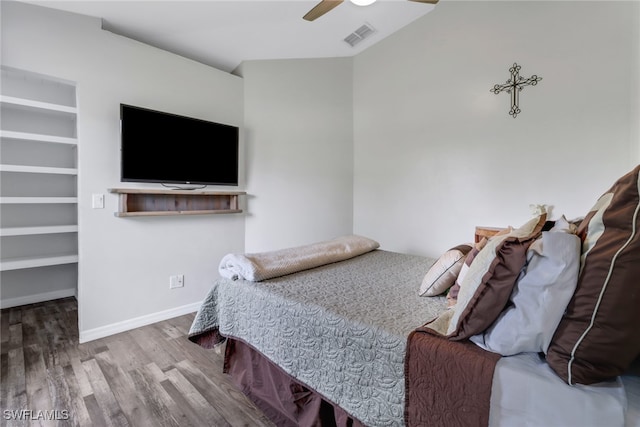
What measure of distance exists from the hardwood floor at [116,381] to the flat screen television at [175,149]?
54.4 inches

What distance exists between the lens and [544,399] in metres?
0.77

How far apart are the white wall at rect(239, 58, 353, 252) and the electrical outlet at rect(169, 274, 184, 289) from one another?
0.78 m

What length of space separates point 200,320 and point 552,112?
3.05m

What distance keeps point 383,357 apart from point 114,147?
106 inches

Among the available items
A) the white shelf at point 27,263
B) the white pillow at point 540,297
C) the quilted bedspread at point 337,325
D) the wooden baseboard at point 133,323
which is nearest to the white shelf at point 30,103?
the white shelf at point 27,263

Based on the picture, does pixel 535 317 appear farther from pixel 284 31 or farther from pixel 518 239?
pixel 284 31

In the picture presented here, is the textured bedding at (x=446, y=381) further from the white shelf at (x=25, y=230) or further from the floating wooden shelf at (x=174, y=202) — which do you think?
the white shelf at (x=25, y=230)

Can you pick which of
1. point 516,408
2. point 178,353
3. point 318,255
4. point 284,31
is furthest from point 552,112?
point 178,353

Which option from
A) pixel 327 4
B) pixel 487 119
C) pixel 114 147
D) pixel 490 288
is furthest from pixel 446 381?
pixel 114 147

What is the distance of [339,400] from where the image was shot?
1181 millimetres

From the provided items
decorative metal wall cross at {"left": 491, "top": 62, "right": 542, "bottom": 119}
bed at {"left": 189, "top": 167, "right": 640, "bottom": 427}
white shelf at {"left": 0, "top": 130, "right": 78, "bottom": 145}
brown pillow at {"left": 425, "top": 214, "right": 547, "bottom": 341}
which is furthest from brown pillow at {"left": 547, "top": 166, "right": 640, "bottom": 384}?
white shelf at {"left": 0, "top": 130, "right": 78, "bottom": 145}

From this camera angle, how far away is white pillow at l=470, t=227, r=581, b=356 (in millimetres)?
793

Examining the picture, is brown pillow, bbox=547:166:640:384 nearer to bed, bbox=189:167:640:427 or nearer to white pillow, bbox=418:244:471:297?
bed, bbox=189:167:640:427

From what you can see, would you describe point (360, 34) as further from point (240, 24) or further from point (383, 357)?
point (383, 357)
